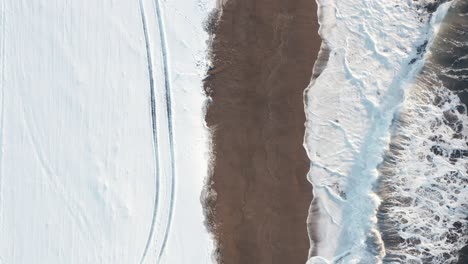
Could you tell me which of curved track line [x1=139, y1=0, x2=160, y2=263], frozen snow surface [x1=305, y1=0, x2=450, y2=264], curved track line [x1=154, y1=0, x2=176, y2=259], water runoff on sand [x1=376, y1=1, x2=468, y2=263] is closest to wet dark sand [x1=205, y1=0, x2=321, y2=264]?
frozen snow surface [x1=305, y1=0, x2=450, y2=264]

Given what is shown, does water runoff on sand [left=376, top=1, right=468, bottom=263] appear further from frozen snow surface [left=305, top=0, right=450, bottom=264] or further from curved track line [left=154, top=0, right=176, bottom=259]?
curved track line [left=154, top=0, right=176, bottom=259]

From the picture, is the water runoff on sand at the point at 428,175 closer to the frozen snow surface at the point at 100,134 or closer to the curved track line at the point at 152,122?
the frozen snow surface at the point at 100,134

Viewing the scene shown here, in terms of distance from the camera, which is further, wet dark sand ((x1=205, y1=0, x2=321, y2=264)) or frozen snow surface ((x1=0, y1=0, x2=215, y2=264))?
wet dark sand ((x1=205, y1=0, x2=321, y2=264))

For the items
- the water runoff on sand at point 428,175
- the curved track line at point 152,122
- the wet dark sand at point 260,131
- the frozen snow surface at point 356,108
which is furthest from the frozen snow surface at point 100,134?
the water runoff on sand at point 428,175

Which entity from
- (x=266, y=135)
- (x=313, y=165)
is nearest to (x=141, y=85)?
(x=266, y=135)

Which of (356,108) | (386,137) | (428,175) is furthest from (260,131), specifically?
(428,175)

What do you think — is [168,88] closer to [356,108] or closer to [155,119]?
[155,119]
